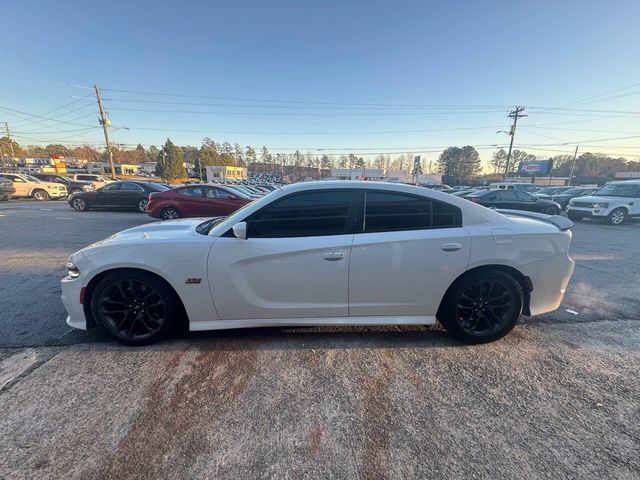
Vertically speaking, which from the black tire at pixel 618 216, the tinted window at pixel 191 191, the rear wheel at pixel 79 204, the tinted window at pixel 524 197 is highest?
the tinted window at pixel 191 191

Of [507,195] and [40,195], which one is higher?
[507,195]

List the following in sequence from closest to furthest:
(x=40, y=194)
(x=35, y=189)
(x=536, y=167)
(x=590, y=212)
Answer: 1. (x=590, y=212)
2. (x=35, y=189)
3. (x=40, y=194)
4. (x=536, y=167)

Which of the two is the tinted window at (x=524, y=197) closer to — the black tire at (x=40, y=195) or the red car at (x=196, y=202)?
the red car at (x=196, y=202)

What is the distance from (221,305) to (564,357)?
3.27m

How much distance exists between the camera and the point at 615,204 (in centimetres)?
1152

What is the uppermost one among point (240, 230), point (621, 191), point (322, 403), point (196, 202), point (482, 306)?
point (240, 230)

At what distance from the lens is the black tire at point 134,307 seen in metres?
2.52

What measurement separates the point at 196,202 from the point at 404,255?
27.9ft

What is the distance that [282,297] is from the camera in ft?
8.24

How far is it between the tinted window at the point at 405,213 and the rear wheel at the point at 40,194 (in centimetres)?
2416

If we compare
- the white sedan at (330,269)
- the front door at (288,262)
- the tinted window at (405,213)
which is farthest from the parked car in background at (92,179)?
the tinted window at (405,213)

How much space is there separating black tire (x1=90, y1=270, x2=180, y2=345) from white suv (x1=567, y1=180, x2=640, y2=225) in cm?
1643

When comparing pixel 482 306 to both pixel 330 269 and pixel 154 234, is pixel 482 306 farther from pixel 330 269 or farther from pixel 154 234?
pixel 154 234

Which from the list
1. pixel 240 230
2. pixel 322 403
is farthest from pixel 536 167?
pixel 322 403
